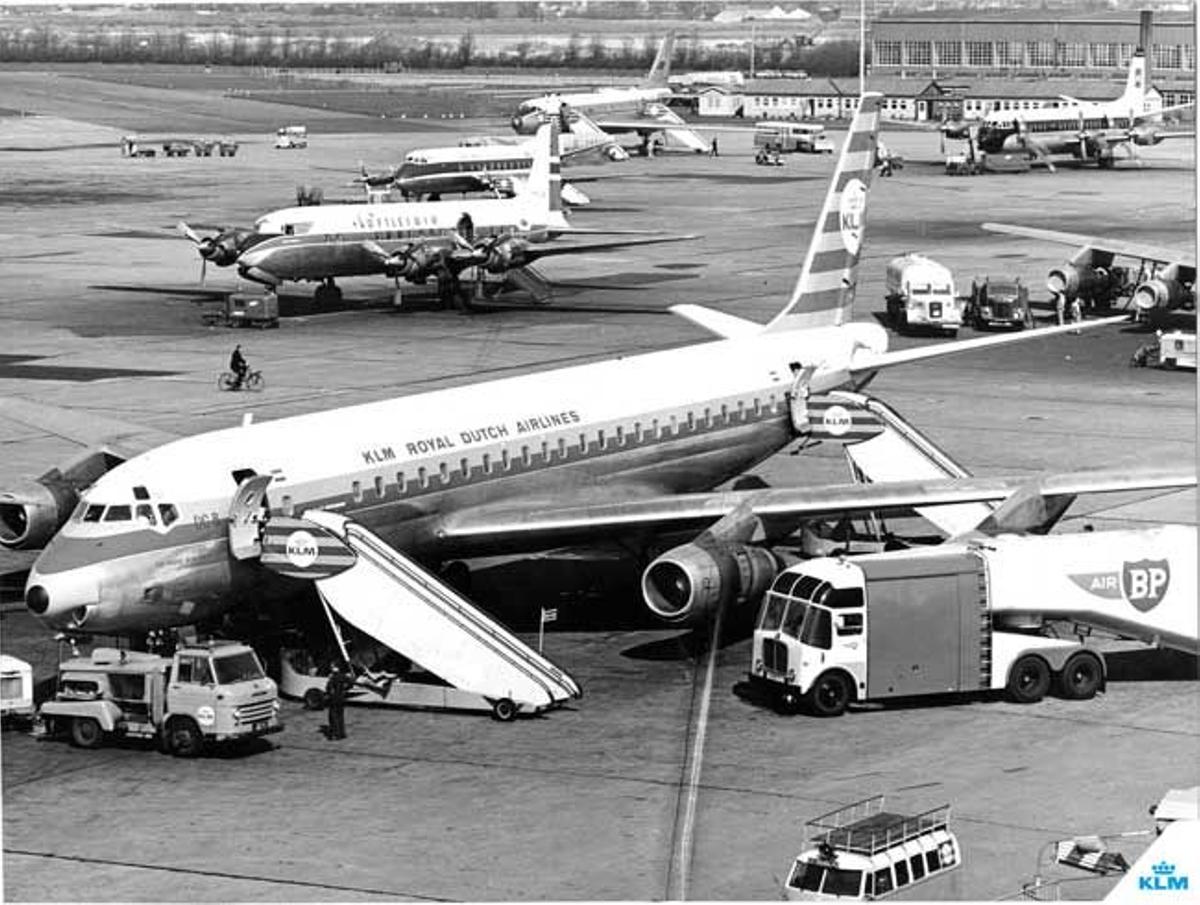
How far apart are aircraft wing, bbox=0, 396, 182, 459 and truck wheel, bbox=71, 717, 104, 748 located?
39.2 feet

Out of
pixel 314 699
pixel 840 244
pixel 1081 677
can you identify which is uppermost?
pixel 840 244

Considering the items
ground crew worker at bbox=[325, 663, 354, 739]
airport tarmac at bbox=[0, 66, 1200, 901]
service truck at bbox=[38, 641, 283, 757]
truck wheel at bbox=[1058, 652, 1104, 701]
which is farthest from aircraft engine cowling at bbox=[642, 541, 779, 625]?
service truck at bbox=[38, 641, 283, 757]

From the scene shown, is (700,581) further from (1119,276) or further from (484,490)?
(1119,276)

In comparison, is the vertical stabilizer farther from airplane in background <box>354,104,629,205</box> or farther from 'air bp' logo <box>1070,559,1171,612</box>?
'air bp' logo <box>1070,559,1171,612</box>

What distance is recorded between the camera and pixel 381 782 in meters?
36.7

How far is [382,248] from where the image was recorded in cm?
9944

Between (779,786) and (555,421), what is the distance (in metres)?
14.1

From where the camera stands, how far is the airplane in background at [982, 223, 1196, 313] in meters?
90.1

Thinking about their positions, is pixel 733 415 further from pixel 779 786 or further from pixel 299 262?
pixel 299 262

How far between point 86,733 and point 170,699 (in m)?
1.74

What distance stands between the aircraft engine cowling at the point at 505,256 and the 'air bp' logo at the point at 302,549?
5889 cm

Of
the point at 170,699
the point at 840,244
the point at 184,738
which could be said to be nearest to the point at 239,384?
the point at 840,244

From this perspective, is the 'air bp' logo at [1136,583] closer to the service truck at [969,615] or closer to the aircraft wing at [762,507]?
the service truck at [969,615]

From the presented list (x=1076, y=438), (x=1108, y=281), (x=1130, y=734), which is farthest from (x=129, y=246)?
(x=1130, y=734)
